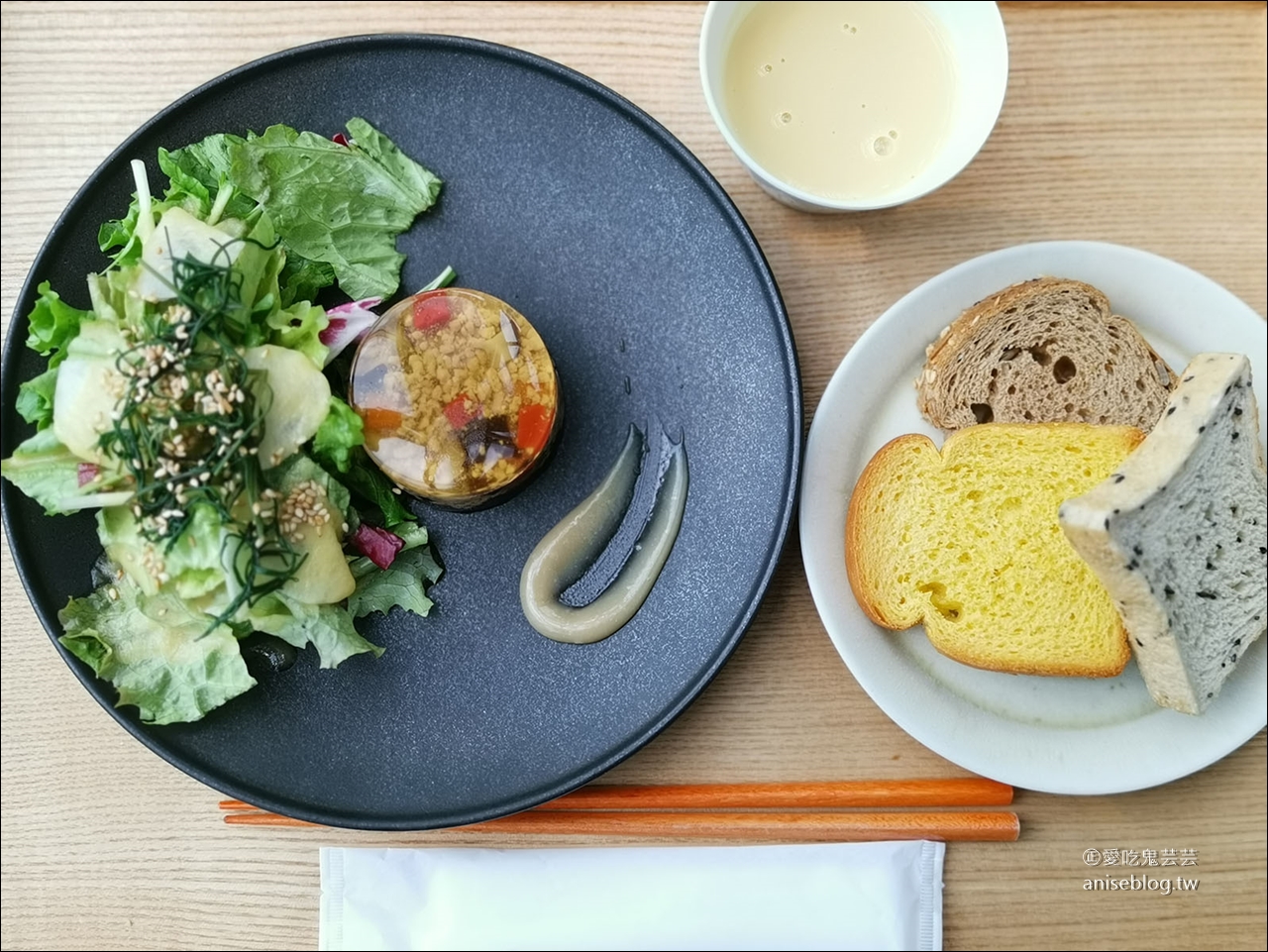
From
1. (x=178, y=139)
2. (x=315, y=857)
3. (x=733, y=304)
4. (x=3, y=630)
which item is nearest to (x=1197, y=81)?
(x=733, y=304)

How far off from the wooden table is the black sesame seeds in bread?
0.31 m

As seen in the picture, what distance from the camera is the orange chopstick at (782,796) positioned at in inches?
62.0

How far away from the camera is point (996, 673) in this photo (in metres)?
1.60

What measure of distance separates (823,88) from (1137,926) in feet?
5.23

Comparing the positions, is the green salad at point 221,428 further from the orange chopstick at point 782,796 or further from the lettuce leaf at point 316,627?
the orange chopstick at point 782,796

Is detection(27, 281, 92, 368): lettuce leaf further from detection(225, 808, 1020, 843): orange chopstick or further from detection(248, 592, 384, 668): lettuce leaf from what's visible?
detection(225, 808, 1020, 843): orange chopstick

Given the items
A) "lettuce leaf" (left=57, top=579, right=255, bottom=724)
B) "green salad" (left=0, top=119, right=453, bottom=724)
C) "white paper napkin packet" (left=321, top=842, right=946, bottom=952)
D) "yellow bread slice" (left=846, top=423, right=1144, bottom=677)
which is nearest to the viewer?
"green salad" (left=0, top=119, right=453, bottom=724)

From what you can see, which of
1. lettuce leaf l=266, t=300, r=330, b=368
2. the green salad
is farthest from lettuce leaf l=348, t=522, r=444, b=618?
lettuce leaf l=266, t=300, r=330, b=368

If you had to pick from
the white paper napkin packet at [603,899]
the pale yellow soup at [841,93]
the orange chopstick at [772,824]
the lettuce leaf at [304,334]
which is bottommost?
the white paper napkin packet at [603,899]

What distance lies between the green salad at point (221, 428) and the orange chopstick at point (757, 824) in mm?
408

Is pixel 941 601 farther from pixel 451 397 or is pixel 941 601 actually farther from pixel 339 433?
pixel 339 433

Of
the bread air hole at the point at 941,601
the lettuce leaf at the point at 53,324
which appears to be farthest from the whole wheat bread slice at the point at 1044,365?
the lettuce leaf at the point at 53,324

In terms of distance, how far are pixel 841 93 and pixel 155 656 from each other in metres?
1.46

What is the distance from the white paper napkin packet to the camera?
1.62 metres
